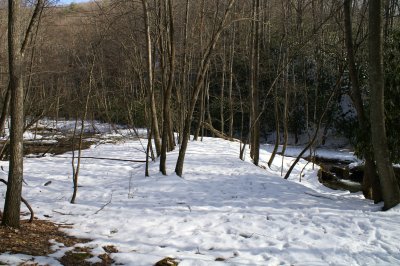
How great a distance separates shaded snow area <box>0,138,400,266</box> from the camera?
187 inches

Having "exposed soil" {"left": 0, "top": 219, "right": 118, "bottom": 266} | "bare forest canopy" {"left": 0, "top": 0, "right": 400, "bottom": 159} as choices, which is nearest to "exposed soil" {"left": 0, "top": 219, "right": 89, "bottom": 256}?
"exposed soil" {"left": 0, "top": 219, "right": 118, "bottom": 266}

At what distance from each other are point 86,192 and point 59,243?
3167mm

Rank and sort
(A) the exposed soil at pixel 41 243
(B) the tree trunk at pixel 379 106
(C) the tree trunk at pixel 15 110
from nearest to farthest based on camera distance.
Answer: (A) the exposed soil at pixel 41 243
(C) the tree trunk at pixel 15 110
(B) the tree trunk at pixel 379 106

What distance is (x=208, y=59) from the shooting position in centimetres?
864

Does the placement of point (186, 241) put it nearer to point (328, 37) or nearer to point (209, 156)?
point (209, 156)

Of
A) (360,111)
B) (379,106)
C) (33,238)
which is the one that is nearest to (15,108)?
(33,238)

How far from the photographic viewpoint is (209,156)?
12.5m

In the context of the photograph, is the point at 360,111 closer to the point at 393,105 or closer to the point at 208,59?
the point at 393,105

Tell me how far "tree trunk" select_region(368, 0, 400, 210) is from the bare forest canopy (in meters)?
1.08

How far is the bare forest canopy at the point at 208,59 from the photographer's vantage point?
9.61 meters

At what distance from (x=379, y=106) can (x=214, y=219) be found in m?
3.38

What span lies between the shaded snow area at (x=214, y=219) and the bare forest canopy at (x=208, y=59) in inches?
73.6

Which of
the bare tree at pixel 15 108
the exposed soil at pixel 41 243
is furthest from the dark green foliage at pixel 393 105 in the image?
the bare tree at pixel 15 108

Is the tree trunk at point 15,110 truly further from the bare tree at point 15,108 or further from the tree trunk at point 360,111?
the tree trunk at point 360,111
